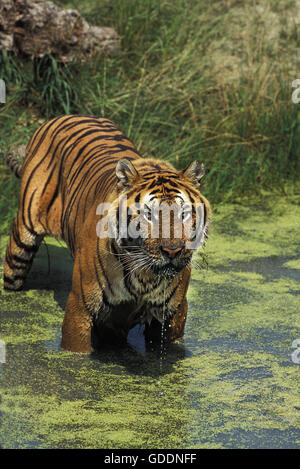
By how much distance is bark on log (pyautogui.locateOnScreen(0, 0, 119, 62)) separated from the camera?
5.73 meters

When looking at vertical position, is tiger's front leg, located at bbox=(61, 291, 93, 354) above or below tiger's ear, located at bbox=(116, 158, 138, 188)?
below

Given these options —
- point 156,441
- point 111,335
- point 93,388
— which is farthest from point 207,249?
point 156,441

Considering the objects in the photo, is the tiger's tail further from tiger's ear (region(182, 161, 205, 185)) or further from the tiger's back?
tiger's ear (region(182, 161, 205, 185))

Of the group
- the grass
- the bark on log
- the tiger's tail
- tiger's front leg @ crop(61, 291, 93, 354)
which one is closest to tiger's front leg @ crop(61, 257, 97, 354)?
tiger's front leg @ crop(61, 291, 93, 354)

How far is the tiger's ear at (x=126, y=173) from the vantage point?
3.21 metres

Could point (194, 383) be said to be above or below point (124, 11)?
below

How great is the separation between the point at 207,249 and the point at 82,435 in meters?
2.18

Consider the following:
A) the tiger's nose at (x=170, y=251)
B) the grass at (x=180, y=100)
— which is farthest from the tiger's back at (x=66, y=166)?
the grass at (x=180, y=100)

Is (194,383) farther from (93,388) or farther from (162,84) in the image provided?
(162,84)

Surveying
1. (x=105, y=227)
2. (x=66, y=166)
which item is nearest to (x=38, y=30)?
(x=66, y=166)

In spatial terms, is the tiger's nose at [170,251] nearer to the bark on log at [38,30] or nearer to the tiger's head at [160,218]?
the tiger's head at [160,218]

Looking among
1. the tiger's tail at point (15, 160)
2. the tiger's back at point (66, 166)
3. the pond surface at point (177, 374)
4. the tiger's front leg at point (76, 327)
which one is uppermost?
the tiger's back at point (66, 166)

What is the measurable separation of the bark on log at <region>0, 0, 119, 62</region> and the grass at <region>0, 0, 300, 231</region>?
9 cm
